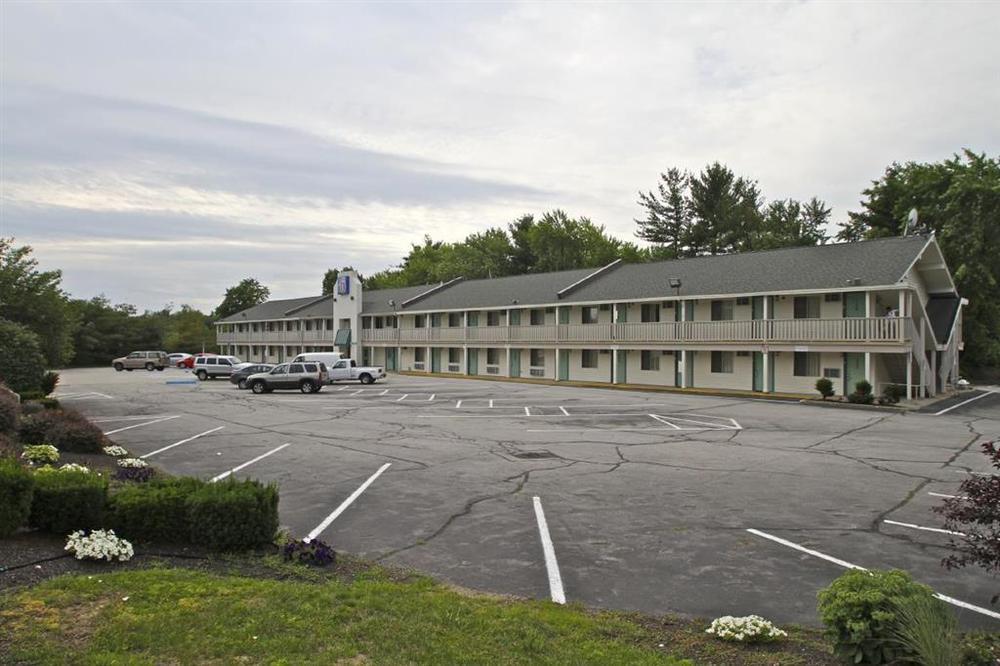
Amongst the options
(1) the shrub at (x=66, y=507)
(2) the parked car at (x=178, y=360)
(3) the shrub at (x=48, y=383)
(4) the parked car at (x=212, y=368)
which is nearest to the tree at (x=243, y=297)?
(2) the parked car at (x=178, y=360)

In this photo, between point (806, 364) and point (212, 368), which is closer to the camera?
point (806, 364)

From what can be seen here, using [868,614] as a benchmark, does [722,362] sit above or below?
above

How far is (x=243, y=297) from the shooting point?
108062 mm

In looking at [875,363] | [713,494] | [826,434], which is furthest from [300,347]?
[713,494]

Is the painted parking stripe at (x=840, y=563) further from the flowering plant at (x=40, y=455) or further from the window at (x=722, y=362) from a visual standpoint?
the window at (x=722, y=362)

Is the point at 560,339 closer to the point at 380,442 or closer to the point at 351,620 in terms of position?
the point at 380,442

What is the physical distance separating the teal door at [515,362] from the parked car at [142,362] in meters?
36.2

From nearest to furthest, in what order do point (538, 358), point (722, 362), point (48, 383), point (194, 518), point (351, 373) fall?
point (194, 518) → point (48, 383) → point (722, 362) → point (351, 373) → point (538, 358)

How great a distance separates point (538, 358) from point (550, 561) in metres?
37.9

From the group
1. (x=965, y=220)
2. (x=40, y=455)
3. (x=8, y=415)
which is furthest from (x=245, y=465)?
(x=965, y=220)

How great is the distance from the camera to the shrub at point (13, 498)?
21.5ft

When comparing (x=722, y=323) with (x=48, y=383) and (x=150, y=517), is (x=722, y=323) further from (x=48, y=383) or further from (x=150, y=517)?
(x=150, y=517)

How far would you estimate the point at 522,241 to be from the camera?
7875 centimetres

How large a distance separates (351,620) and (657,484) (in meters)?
7.33
